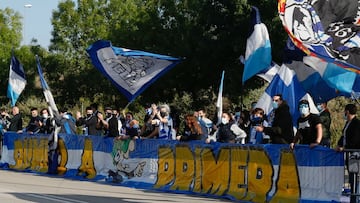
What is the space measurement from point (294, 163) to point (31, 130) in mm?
13033

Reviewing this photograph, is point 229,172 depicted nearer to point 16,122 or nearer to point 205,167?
point 205,167

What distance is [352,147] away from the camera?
1321cm

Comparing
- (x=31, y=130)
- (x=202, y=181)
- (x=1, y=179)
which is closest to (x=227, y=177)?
(x=202, y=181)

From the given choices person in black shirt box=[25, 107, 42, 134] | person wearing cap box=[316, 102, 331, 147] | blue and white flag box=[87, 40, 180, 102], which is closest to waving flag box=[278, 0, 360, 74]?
person wearing cap box=[316, 102, 331, 147]

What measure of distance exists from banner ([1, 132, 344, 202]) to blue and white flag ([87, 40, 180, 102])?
1.32 metres

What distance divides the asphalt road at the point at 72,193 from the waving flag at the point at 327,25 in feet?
12.2

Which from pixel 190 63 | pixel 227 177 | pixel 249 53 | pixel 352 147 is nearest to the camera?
pixel 352 147

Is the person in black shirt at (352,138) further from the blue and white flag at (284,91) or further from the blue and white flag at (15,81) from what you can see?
the blue and white flag at (15,81)

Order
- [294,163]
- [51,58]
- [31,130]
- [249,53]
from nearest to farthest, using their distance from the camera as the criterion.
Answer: [294,163] < [249,53] < [31,130] < [51,58]

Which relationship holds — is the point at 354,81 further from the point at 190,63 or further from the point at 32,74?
the point at 32,74

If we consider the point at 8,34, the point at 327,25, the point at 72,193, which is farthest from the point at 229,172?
the point at 8,34

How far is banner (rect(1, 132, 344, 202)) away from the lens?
565 inches

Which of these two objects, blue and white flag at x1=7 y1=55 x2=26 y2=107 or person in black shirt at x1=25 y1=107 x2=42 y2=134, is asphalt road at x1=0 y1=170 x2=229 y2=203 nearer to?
person in black shirt at x1=25 y1=107 x2=42 y2=134

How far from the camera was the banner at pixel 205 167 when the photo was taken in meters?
14.4
